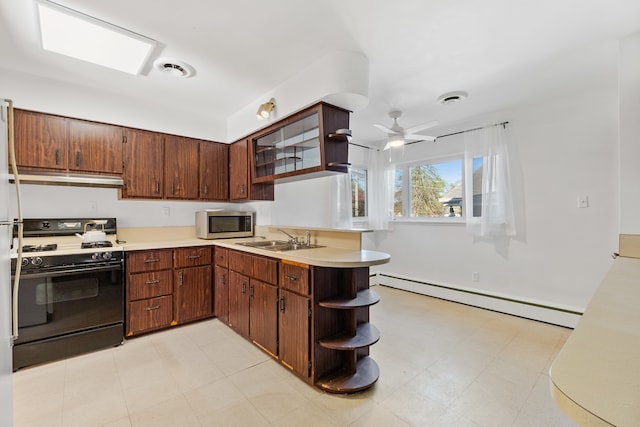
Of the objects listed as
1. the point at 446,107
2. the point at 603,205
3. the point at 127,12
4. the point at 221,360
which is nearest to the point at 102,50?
the point at 127,12

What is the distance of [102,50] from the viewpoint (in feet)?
7.23

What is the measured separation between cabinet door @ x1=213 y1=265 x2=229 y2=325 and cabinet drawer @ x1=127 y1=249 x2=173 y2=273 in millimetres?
499

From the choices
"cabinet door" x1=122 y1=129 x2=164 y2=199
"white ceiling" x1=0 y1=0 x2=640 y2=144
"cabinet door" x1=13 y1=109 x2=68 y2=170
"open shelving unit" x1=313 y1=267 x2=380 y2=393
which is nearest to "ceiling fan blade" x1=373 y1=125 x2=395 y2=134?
"white ceiling" x1=0 y1=0 x2=640 y2=144

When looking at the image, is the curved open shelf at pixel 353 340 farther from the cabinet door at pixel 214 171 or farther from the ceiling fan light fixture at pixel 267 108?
the cabinet door at pixel 214 171

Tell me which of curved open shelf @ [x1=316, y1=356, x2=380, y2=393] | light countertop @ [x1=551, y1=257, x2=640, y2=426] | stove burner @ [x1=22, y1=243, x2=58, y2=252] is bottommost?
curved open shelf @ [x1=316, y1=356, x2=380, y2=393]

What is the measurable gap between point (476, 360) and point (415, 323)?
829mm

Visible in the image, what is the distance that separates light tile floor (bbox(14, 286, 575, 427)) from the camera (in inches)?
67.2

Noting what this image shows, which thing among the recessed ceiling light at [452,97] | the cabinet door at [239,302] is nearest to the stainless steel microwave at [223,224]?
the cabinet door at [239,302]

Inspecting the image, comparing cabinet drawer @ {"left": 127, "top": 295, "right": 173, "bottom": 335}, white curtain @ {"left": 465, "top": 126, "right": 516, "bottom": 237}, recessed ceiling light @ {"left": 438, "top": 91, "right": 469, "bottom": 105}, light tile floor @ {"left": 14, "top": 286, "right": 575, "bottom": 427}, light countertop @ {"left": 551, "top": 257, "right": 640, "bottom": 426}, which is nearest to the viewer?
light countertop @ {"left": 551, "top": 257, "right": 640, "bottom": 426}

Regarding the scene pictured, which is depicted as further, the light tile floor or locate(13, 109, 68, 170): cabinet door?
locate(13, 109, 68, 170): cabinet door

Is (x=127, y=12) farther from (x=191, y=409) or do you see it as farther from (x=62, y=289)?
(x=191, y=409)

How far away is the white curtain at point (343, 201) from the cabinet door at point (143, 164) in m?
2.28

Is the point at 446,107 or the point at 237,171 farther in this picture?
the point at 237,171

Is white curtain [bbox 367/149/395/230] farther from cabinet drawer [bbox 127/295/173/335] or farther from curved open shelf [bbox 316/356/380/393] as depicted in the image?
cabinet drawer [bbox 127/295/173/335]
